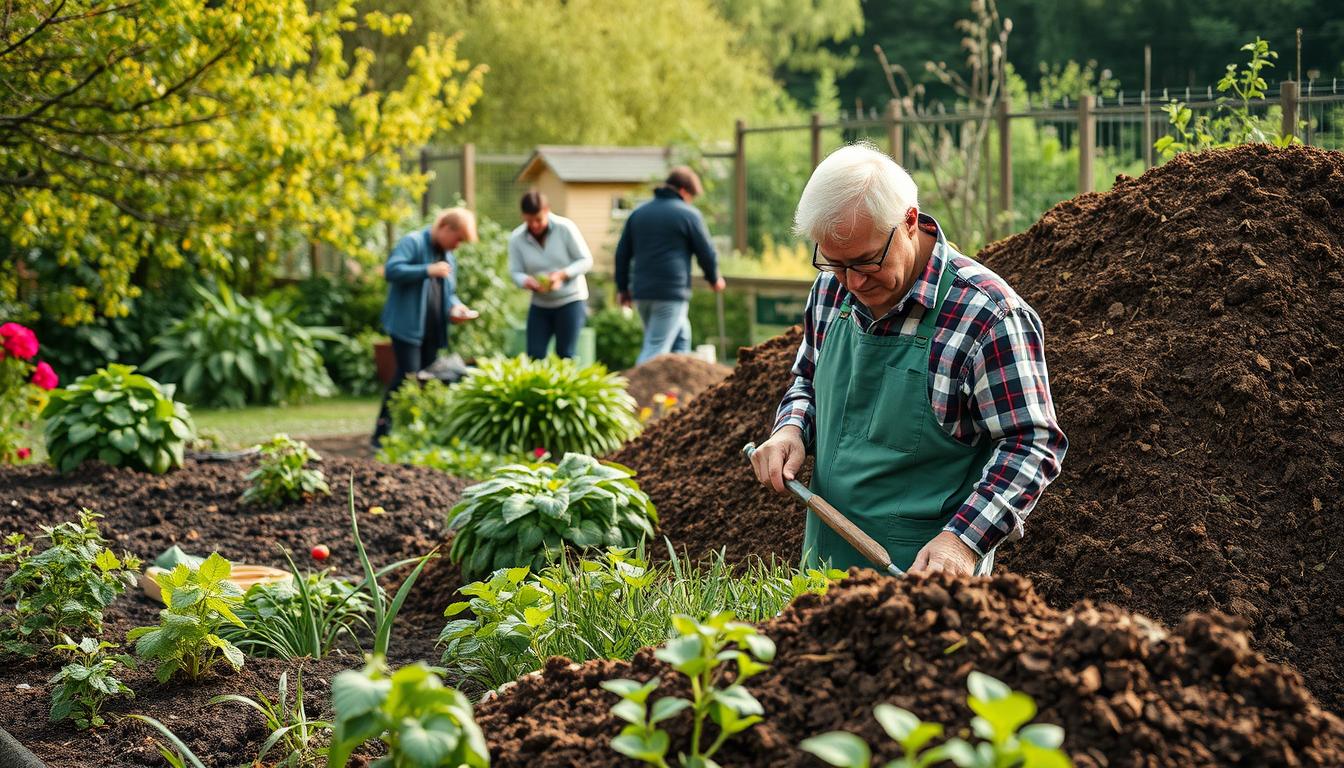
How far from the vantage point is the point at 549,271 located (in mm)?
11023

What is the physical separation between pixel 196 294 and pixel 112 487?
8.92 meters

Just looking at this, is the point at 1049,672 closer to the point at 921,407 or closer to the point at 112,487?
the point at 921,407

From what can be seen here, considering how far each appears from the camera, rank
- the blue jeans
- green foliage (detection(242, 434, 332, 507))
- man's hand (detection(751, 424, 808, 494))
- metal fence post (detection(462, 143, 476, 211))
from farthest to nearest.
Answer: metal fence post (detection(462, 143, 476, 211)) → the blue jeans → green foliage (detection(242, 434, 332, 507)) → man's hand (detection(751, 424, 808, 494))

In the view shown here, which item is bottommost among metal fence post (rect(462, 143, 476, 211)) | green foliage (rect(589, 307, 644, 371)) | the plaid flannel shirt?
green foliage (rect(589, 307, 644, 371))

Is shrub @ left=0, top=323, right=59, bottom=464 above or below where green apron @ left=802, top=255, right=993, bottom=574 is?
below

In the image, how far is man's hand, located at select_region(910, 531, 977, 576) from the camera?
115 inches

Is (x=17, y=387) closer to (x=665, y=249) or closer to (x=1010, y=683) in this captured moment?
(x=665, y=249)

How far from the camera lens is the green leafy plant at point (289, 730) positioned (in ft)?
10.6

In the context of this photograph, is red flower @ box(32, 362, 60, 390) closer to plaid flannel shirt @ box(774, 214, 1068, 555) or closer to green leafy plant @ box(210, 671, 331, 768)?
green leafy plant @ box(210, 671, 331, 768)

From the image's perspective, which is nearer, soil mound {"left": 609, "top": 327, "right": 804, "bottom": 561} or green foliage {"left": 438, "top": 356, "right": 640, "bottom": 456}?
soil mound {"left": 609, "top": 327, "right": 804, "bottom": 561}

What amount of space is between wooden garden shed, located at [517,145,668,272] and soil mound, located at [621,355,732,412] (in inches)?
314

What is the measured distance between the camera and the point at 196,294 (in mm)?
15109

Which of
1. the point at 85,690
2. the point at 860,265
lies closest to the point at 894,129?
the point at 860,265

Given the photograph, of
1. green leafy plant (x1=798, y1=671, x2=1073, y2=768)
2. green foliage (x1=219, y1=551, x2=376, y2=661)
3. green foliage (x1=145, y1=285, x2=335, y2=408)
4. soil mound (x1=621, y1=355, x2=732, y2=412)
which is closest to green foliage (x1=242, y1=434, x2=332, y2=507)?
green foliage (x1=219, y1=551, x2=376, y2=661)
